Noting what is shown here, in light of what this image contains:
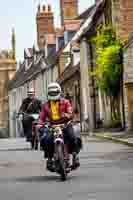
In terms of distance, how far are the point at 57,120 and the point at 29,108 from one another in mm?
9204

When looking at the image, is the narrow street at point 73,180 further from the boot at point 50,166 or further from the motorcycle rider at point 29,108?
the motorcycle rider at point 29,108

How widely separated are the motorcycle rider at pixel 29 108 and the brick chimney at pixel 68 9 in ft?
144

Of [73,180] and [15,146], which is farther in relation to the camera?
[15,146]

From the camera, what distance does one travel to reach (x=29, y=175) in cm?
1416

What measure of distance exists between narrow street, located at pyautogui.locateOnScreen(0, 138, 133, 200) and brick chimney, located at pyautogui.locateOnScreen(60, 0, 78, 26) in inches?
1883

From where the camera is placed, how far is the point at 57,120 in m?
13.4

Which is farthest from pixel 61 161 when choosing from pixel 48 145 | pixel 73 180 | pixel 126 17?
pixel 126 17

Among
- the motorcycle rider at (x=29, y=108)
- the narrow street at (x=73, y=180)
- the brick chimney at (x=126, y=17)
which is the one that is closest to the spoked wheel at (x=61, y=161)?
the narrow street at (x=73, y=180)

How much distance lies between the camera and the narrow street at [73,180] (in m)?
10.4

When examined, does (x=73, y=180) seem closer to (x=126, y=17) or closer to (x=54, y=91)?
(x=54, y=91)

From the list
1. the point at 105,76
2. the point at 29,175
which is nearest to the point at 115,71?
the point at 105,76

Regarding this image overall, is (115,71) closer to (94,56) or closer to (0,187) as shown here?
(94,56)

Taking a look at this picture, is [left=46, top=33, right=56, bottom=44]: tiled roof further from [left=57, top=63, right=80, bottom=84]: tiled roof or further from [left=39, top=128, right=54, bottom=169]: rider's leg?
[left=39, top=128, right=54, bottom=169]: rider's leg

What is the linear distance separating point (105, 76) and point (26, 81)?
144ft
